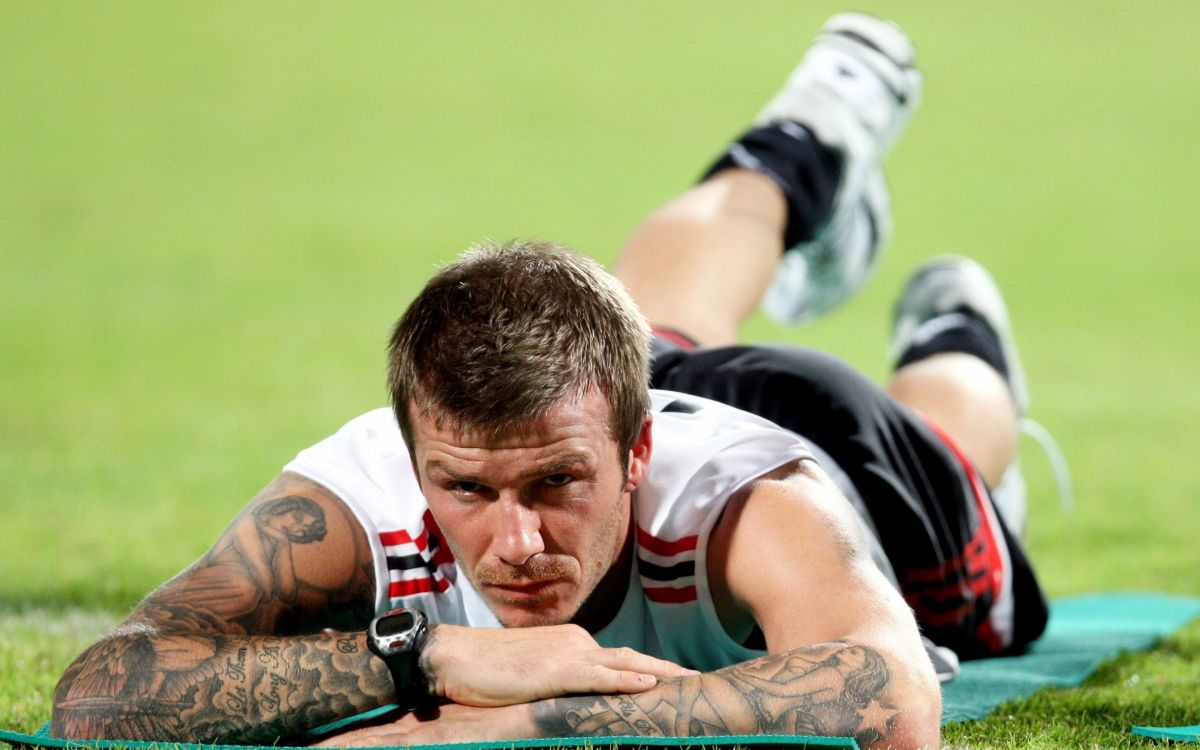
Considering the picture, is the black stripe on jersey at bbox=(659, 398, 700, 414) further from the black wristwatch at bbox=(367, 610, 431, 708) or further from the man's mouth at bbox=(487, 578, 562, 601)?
the black wristwatch at bbox=(367, 610, 431, 708)

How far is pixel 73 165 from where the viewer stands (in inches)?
665

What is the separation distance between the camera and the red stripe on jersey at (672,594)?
284cm

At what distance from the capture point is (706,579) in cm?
280

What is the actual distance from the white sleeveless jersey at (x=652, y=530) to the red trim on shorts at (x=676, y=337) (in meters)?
1.08

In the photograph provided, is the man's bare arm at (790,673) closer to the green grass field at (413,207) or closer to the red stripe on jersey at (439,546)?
the red stripe on jersey at (439,546)

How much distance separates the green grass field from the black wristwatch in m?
2.66

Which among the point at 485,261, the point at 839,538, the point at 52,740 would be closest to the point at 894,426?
the point at 839,538

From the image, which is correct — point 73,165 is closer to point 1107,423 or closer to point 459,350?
point 1107,423

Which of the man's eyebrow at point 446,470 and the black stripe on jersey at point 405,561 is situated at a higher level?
the man's eyebrow at point 446,470

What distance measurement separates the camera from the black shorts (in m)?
3.68

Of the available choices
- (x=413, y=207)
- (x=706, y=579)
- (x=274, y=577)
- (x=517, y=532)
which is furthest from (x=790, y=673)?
(x=413, y=207)

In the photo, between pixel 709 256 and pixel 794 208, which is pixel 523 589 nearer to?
pixel 709 256

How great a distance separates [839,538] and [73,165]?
1604cm

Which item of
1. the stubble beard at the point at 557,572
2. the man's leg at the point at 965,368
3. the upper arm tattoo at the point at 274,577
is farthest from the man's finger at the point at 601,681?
the man's leg at the point at 965,368
